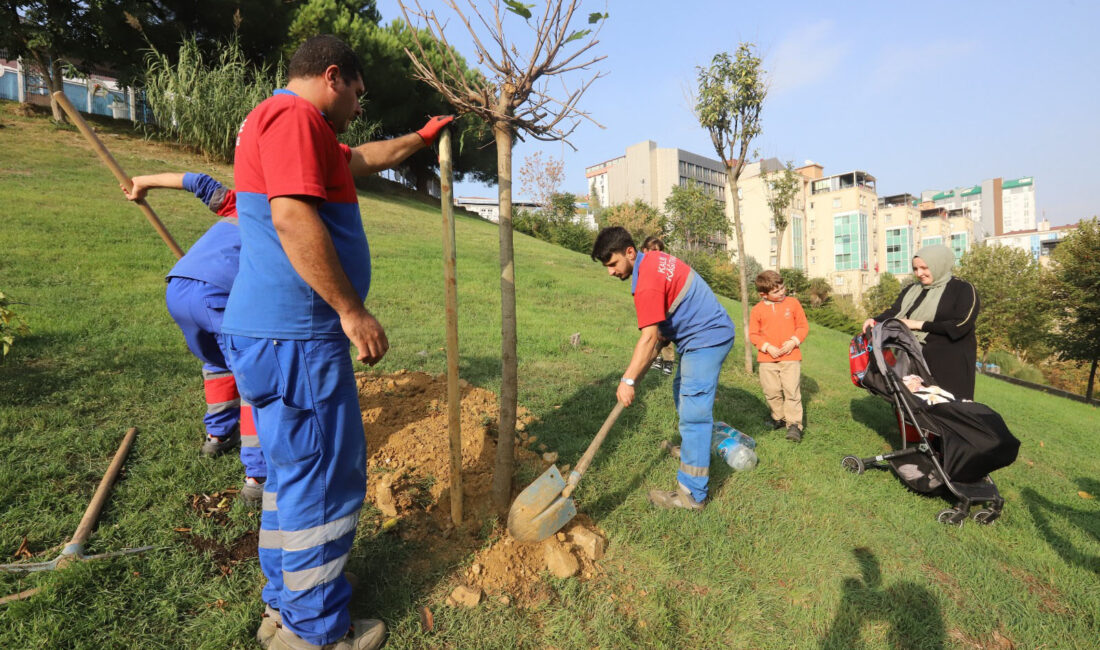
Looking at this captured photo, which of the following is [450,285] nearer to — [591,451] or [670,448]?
[591,451]

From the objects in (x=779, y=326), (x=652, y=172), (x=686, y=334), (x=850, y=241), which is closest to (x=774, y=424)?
(x=779, y=326)

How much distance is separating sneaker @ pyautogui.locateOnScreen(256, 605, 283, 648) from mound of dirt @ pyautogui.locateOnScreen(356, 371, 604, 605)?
628 millimetres

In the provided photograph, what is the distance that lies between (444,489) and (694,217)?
28413 millimetres

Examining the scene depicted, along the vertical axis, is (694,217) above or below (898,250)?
below

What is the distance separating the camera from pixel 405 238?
13570 millimetres

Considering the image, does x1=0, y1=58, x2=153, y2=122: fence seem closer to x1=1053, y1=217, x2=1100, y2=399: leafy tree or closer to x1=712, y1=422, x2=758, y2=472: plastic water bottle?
x1=712, y1=422, x2=758, y2=472: plastic water bottle

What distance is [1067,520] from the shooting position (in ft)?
13.2

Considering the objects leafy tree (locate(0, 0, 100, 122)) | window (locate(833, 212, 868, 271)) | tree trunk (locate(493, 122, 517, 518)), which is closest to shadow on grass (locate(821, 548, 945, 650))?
tree trunk (locate(493, 122, 517, 518))

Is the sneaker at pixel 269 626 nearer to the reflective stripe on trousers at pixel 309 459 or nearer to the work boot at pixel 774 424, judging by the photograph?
the reflective stripe on trousers at pixel 309 459

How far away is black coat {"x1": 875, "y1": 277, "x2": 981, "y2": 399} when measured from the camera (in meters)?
4.52

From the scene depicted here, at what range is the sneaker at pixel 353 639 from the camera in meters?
1.85

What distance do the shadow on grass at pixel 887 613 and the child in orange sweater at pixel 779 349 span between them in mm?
2059

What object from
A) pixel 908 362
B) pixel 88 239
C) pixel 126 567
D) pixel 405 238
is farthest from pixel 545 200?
pixel 126 567

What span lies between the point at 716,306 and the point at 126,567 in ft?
11.9
